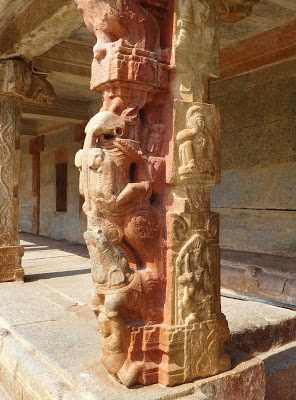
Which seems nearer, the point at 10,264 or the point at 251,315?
the point at 251,315

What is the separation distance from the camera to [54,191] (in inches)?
410

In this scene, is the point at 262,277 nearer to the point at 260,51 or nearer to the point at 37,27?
the point at 260,51

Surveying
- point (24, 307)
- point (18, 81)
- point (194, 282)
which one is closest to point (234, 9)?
point (194, 282)

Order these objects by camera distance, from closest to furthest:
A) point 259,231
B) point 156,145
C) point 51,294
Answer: point 156,145 < point 51,294 < point 259,231

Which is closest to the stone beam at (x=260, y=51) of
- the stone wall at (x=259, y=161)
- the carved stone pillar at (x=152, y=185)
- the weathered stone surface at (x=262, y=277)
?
the stone wall at (x=259, y=161)

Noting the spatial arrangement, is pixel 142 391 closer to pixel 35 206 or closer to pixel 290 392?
pixel 290 392

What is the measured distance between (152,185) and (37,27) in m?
2.39

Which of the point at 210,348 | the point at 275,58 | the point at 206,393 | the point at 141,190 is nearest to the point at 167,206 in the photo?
the point at 141,190

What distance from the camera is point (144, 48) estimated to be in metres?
2.16

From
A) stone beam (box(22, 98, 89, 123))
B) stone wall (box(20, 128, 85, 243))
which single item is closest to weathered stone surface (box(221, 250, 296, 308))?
stone beam (box(22, 98, 89, 123))

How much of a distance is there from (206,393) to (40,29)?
327 centimetres

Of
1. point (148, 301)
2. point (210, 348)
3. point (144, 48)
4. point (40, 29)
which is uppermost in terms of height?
point (40, 29)

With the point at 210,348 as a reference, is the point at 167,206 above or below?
above

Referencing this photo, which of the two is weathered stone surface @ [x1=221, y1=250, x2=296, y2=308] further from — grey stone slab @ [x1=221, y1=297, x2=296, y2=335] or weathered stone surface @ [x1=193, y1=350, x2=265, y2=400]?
weathered stone surface @ [x1=193, y1=350, x2=265, y2=400]
